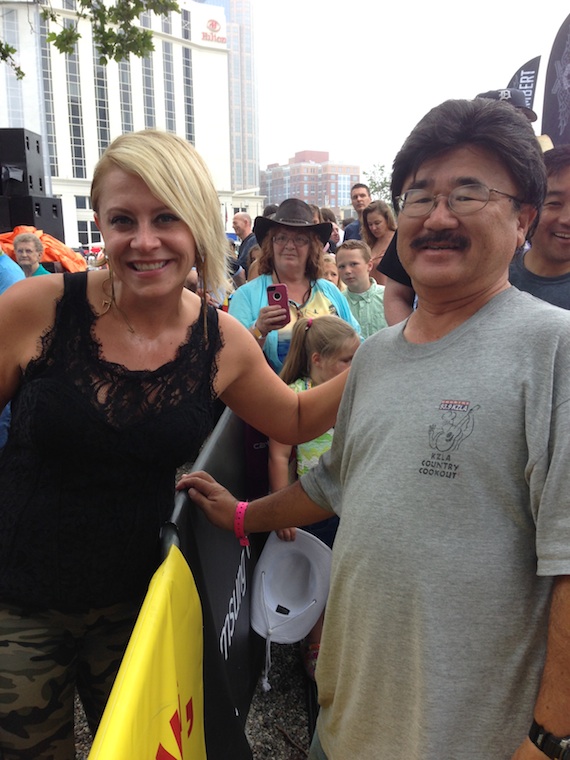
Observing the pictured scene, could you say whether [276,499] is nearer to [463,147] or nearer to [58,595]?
[58,595]

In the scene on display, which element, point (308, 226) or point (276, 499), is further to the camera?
point (308, 226)

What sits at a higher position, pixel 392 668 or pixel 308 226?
pixel 308 226

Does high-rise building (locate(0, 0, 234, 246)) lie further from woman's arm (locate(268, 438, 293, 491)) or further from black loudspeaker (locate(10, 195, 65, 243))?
woman's arm (locate(268, 438, 293, 491))

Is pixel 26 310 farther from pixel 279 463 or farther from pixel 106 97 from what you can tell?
pixel 106 97

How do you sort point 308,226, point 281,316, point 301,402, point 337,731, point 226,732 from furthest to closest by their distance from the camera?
point 308,226, point 281,316, point 301,402, point 226,732, point 337,731

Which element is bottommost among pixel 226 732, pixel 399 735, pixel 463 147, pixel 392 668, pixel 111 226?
pixel 226 732

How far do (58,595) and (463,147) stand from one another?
1462mm

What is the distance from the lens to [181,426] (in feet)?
4.90

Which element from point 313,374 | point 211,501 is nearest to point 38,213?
point 313,374

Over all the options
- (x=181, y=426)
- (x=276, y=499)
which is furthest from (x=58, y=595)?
(x=276, y=499)

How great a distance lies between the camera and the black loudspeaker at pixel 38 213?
35.7 ft

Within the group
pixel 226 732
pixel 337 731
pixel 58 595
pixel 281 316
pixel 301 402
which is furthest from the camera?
→ pixel 281 316

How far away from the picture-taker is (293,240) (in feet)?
12.4

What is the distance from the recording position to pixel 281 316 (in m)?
3.02
